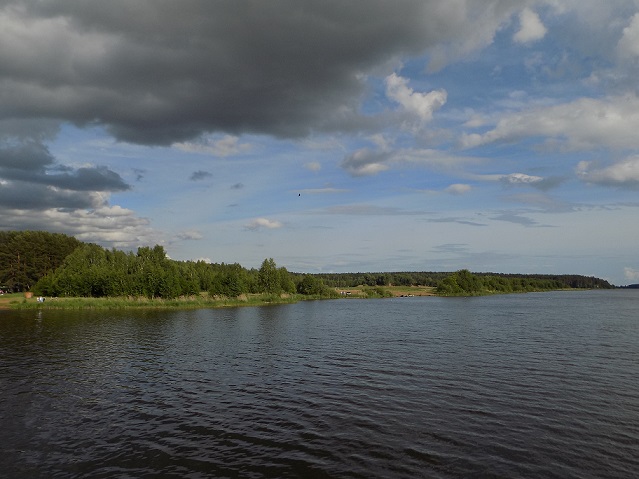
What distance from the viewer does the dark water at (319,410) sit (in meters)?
19.1

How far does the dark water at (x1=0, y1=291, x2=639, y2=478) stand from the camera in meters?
19.1

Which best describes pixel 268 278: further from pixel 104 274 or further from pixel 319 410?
pixel 319 410

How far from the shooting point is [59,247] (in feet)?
588

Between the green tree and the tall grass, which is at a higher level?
the green tree

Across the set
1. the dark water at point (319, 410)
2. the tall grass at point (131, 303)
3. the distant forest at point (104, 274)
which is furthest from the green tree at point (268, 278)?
the dark water at point (319, 410)

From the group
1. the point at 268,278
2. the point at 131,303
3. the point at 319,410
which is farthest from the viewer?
the point at 268,278

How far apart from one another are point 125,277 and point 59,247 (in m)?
72.5


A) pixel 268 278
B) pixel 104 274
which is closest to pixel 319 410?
pixel 104 274

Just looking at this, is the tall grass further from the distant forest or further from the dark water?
the dark water

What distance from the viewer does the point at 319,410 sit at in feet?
88.0

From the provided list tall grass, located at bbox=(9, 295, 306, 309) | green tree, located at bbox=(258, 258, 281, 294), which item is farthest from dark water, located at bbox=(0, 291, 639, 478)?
green tree, located at bbox=(258, 258, 281, 294)

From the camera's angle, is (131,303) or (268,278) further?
(268,278)

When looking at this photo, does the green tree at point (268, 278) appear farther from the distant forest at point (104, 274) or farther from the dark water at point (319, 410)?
the dark water at point (319, 410)

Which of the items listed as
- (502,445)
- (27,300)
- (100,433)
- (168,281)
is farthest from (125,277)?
(502,445)
